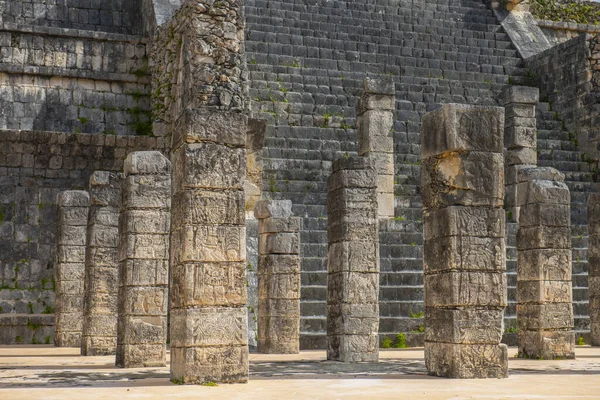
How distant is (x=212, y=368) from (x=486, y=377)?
282 centimetres

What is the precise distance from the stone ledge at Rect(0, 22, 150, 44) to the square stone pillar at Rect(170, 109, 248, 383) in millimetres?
11501

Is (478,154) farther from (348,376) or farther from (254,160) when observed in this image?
(254,160)

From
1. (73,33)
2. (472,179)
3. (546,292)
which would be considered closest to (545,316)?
(546,292)

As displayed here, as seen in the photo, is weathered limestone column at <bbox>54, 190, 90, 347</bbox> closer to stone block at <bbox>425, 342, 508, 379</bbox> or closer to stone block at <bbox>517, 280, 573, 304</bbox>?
stone block at <bbox>517, 280, 573, 304</bbox>

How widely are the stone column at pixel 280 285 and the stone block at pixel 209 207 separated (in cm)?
537

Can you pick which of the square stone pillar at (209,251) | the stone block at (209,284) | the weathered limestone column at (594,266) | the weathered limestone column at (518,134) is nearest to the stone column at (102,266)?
the square stone pillar at (209,251)

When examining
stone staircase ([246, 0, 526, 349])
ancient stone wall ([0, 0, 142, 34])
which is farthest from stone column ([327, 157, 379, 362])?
ancient stone wall ([0, 0, 142, 34])

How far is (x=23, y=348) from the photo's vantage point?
55.4ft

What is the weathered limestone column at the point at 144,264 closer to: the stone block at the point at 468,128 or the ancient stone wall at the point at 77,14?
the stone block at the point at 468,128

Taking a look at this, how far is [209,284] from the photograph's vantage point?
9.98 metres

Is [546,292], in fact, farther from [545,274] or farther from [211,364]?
[211,364]

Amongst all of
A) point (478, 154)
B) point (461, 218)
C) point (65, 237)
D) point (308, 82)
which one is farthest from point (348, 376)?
point (308, 82)

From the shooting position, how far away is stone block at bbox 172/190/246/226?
32.9 feet

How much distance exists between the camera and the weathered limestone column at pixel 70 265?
17000 millimetres
